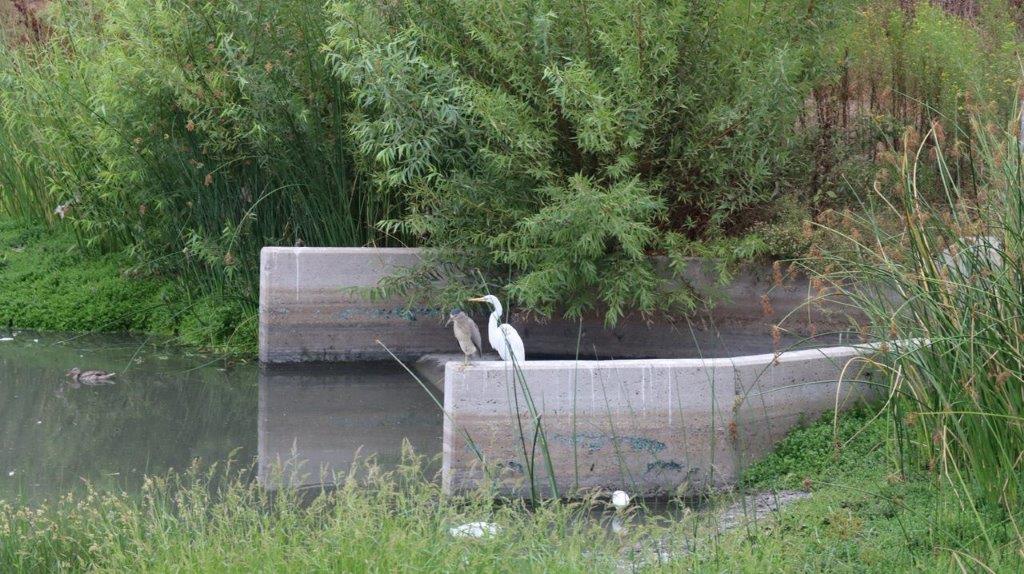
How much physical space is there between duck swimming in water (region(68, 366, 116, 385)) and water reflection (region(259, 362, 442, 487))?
0.98m

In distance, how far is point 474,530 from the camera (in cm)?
323

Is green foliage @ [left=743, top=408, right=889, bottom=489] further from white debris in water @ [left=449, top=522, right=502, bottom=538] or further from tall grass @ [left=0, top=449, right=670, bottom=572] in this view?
white debris in water @ [left=449, top=522, right=502, bottom=538]

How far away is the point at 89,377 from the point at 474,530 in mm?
4557

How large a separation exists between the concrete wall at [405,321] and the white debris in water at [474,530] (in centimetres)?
385

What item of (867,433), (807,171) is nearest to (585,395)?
(867,433)

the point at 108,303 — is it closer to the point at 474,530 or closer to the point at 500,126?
the point at 500,126

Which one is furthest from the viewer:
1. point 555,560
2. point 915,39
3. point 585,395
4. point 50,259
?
point 50,259

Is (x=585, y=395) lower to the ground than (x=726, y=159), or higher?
lower

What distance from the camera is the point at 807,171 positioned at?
7.43m

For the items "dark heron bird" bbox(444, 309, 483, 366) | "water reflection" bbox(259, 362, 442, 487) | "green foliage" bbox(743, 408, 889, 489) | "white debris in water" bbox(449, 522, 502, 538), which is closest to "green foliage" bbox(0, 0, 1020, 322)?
"dark heron bird" bbox(444, 309, 483, 366)

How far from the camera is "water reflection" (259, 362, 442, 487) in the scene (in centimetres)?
562

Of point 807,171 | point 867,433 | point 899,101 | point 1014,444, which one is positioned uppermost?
point 899,101

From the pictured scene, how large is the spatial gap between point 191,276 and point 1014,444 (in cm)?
633

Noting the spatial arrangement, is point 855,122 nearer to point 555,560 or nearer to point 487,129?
point 487,129
